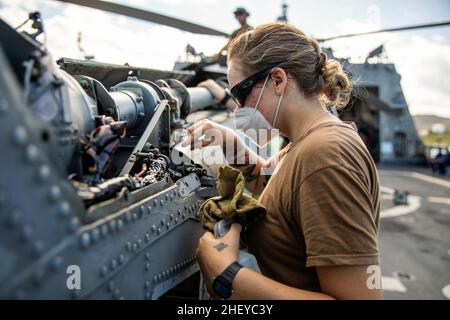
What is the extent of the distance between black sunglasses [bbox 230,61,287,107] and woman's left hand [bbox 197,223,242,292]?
621 mm

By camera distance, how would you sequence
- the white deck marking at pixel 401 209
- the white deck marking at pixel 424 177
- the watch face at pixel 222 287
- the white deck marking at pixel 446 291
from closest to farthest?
1. the watch face at pixel 222 287
2. the white deck marking at pixel 446 291
3. the white deck marking at pixel 401 209
4. the white deck marking at pixel 424 177

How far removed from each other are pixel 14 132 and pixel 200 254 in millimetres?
1018

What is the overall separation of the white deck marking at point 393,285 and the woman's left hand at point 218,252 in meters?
4.91

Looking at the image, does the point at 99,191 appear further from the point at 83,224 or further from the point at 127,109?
the point at 127,109

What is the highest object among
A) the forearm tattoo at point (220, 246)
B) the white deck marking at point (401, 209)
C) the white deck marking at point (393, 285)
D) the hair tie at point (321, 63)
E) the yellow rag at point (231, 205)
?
the hair tie at point (321, 63)

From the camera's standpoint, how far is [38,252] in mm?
926

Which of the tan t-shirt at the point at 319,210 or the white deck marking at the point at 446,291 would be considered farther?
the white deck marking at the point at 446,291

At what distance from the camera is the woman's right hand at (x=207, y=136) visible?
2.43m

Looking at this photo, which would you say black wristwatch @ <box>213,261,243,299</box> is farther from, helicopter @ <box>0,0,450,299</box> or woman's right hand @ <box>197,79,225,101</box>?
woman's right hand @ <box>197,79,225,101</box>

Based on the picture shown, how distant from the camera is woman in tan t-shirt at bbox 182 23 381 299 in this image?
133cm

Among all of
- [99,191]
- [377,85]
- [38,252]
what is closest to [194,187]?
[99,191]

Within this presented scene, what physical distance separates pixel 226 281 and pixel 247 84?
2.93 ft

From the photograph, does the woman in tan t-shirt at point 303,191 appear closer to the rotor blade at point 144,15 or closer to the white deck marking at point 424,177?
the rotor blade at point 144,15

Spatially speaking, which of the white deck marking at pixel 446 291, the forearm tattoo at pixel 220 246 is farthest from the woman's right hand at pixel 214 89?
the white deck marking at pixel 446 291
